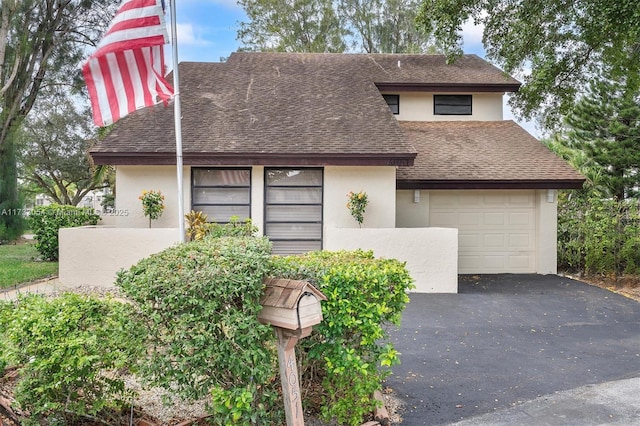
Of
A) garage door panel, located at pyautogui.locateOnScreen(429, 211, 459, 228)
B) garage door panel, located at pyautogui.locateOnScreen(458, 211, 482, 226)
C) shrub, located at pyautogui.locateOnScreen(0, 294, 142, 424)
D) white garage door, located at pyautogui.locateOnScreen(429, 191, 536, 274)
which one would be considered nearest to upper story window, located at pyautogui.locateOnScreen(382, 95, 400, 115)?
white garage door, located at pyautogui.locateOnScreen(429, 191, 536, 274)

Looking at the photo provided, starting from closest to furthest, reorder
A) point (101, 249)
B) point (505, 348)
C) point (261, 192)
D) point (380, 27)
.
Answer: point (505, 348), point (101, 249), point (261, 192), point (380, 27)

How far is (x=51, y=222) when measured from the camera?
11.9 meters

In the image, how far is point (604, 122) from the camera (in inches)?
624

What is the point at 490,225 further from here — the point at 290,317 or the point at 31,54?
the point at 31,54

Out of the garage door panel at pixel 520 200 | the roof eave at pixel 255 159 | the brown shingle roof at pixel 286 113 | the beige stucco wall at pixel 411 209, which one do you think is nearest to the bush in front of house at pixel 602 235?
the garage door panel at pixel 520 200

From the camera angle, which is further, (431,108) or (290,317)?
(431,108)

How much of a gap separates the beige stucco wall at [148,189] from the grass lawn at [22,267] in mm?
2360

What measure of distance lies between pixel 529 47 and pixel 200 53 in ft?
44.7

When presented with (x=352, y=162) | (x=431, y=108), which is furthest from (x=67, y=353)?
(x=431, y=108)

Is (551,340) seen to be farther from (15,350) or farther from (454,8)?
(454,8)

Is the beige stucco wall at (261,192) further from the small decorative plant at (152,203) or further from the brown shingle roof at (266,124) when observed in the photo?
the brown shingle roof at (266,124)

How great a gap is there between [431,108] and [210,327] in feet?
40.2

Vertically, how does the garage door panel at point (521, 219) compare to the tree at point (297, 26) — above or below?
below

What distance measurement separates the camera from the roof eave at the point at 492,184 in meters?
10.4
